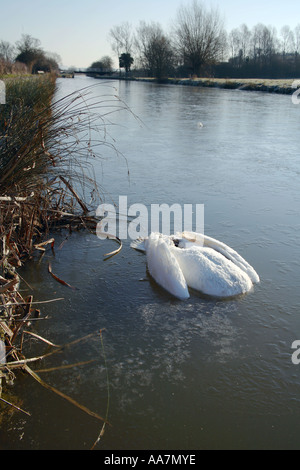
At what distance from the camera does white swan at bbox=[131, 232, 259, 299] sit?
10.8 ft

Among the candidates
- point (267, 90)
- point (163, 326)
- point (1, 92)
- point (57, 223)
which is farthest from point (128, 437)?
point (267, 90)

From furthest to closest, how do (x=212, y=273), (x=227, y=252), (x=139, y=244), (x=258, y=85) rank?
(x=258, y=85) < (x=139, y=244) < (x=227, y=252) < (x=212, y=273)

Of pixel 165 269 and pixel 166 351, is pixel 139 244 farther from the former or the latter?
pixel 166 351

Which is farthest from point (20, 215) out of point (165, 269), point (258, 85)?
point (258, 85)

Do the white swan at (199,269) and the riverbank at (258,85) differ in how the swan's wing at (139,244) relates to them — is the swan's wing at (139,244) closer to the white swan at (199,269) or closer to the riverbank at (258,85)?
the white swan at (199,269)

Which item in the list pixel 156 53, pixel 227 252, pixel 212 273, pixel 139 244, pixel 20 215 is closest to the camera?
pixel 212 273

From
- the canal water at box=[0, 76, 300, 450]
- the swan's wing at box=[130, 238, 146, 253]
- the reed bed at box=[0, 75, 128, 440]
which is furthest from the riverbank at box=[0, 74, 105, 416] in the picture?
the swan's wing at box=[130, 238, 146, 253]

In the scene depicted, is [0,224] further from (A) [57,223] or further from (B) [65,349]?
(A) [57,223]

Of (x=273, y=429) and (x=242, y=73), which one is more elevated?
(x=242, y=73)

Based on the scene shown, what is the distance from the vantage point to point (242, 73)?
51.2 metres

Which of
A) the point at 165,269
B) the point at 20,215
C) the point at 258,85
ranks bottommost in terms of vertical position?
the point at 165,269

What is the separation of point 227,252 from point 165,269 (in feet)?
1.97

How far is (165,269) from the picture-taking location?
341 centimetres

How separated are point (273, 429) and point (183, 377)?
548 millimetres
